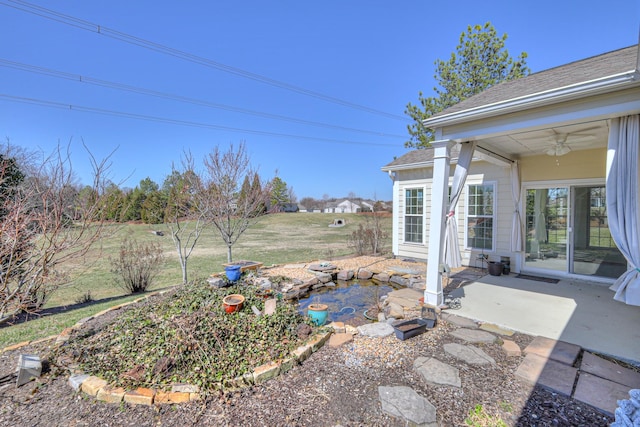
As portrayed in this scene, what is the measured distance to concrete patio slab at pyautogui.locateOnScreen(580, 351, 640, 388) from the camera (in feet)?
7.93

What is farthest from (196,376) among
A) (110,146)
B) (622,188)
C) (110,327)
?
(622,188)

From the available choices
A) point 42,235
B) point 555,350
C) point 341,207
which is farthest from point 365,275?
point 341,207

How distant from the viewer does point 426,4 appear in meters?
9.38

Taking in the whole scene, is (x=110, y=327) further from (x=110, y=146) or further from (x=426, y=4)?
(x=426, y=4)

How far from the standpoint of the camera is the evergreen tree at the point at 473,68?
13781 millimetres

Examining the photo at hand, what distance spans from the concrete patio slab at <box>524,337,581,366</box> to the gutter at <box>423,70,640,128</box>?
289 cm

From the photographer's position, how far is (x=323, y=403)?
2154 mm

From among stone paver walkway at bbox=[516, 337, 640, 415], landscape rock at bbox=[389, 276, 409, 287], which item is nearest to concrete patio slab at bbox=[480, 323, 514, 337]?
stone paver walkway at bbox=[516, 337, 640, 415]

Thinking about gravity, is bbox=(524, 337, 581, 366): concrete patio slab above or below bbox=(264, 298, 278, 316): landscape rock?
below

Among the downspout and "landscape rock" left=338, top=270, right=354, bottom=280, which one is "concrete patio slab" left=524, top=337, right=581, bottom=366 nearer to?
"landscape rock" left=338, top=270, right=354, bottom=280

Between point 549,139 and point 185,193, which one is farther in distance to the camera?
point 185,193

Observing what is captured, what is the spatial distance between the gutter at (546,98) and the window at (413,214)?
154 inches

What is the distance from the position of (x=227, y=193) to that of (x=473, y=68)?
49.5 ft

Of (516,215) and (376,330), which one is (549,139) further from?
(376,330)
